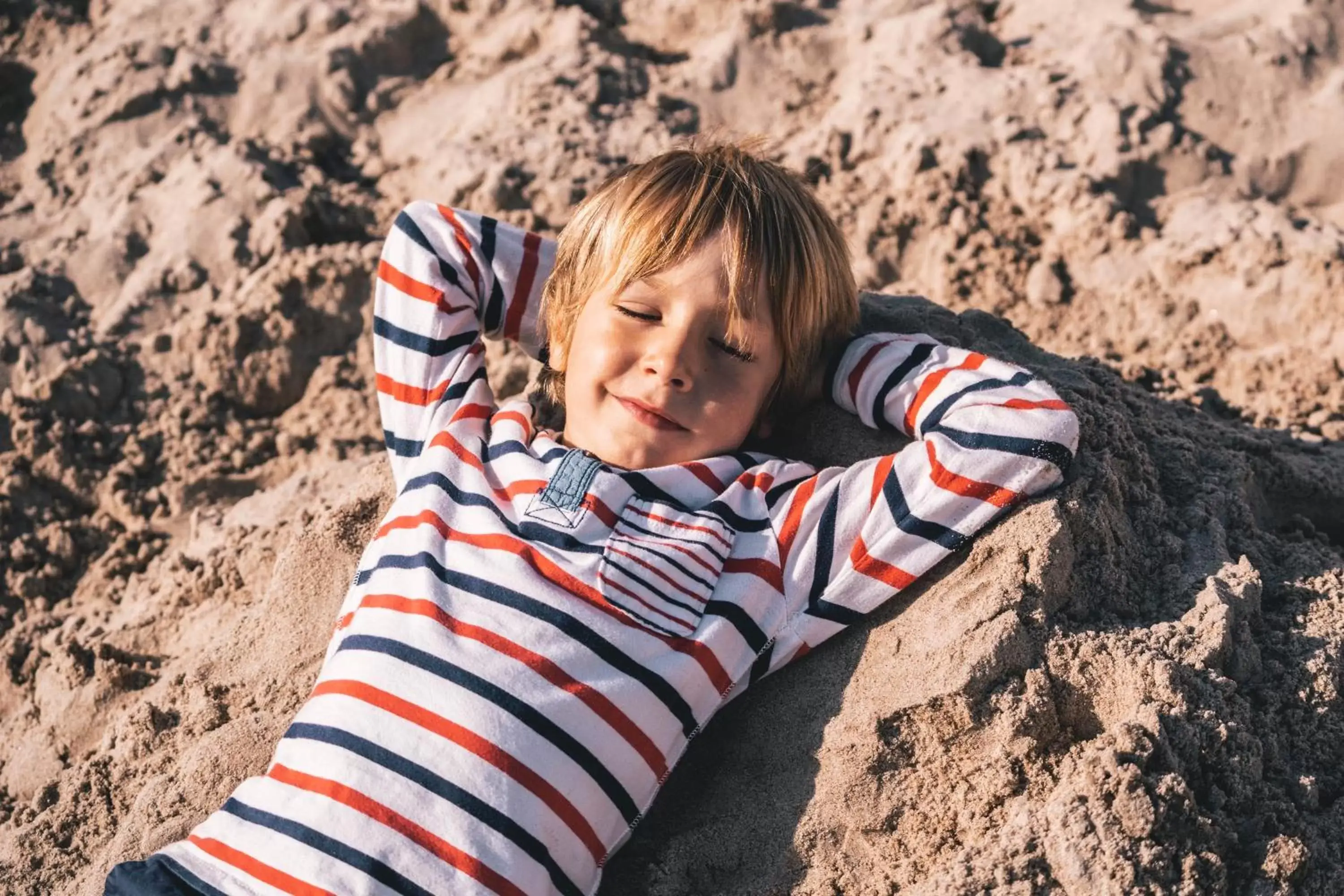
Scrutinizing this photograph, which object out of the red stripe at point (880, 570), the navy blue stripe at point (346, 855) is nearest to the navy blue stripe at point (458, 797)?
Result: the navy blue stripe at point (346, 855)

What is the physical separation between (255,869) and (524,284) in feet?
3.87

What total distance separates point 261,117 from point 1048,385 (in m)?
2.70

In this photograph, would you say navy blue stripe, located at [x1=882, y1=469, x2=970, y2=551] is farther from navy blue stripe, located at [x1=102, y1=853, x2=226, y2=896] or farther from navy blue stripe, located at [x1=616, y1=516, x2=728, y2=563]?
navy blue stripe, located at [x1=102, y1=853, x2=226, y2=896]

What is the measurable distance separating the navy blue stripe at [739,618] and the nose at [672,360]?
0.36 meters

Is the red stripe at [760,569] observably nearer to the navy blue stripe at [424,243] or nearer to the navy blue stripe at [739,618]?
the navy blue stripe at [739,618]

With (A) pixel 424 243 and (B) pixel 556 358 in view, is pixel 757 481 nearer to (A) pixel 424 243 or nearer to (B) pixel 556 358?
(B) pixel 556 358

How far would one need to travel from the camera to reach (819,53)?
3.82 metres

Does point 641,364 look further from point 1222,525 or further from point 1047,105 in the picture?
point 1047,105

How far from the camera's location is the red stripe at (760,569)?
2061mm

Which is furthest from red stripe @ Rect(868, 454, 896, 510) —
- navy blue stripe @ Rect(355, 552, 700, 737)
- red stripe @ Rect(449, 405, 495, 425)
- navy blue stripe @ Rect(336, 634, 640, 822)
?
red stripe @ Rect(449, 405, 495, 425)

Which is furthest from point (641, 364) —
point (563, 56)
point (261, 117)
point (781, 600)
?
point (261, 117)

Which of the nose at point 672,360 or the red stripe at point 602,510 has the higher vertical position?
the nose at point 672,360

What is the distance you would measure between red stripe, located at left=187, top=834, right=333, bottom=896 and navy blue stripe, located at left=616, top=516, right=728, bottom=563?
0.71 m

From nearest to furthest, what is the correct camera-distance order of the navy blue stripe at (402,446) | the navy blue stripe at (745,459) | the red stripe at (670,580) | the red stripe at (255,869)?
the red stripe at (255,869) < the red stripe at (670,580) < the navy blue stripe at (745,459) < the navy blue stripe at (402,446)
